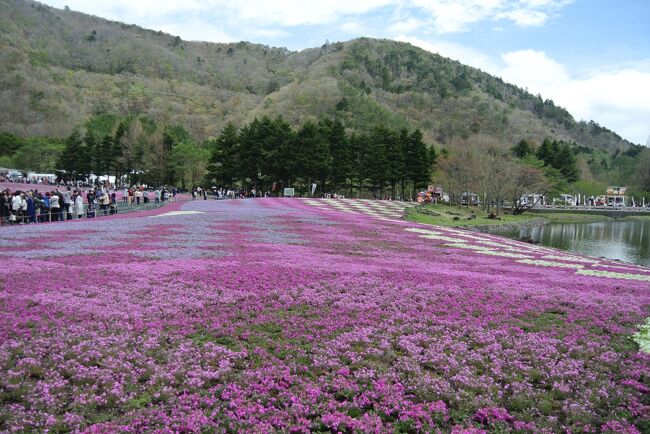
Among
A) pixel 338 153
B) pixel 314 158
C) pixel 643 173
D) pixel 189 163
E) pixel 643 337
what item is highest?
pixel 643 173

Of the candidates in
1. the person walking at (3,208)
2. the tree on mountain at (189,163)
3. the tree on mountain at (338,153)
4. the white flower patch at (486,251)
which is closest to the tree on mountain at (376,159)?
the tree on mountain at (338,153)

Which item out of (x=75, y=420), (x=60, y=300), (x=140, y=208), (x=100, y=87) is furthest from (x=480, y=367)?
(x=100, y=87)

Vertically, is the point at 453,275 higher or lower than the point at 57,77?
lower

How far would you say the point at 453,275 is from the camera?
17.9 m

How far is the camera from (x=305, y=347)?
391 inches

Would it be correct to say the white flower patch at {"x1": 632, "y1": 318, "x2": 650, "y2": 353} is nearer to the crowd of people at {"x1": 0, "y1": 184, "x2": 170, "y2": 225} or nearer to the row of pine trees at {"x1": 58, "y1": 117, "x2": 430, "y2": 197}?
the crowd of people at {"x1": 0, "y1": 184, "x2": 170, "y2": 225}

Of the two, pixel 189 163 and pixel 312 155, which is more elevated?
pixel 312 155

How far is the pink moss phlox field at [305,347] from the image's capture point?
24.2ft

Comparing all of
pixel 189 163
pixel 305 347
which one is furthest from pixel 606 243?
pixel 189 163

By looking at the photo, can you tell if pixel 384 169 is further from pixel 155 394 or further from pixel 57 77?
pixel 57 77

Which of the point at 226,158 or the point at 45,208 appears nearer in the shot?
the point at 45,208

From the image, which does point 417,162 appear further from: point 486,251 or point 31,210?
point 31,210

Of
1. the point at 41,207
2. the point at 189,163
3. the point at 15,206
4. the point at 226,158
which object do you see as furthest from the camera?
the point at 189,163

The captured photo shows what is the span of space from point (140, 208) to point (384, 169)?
157 feet
